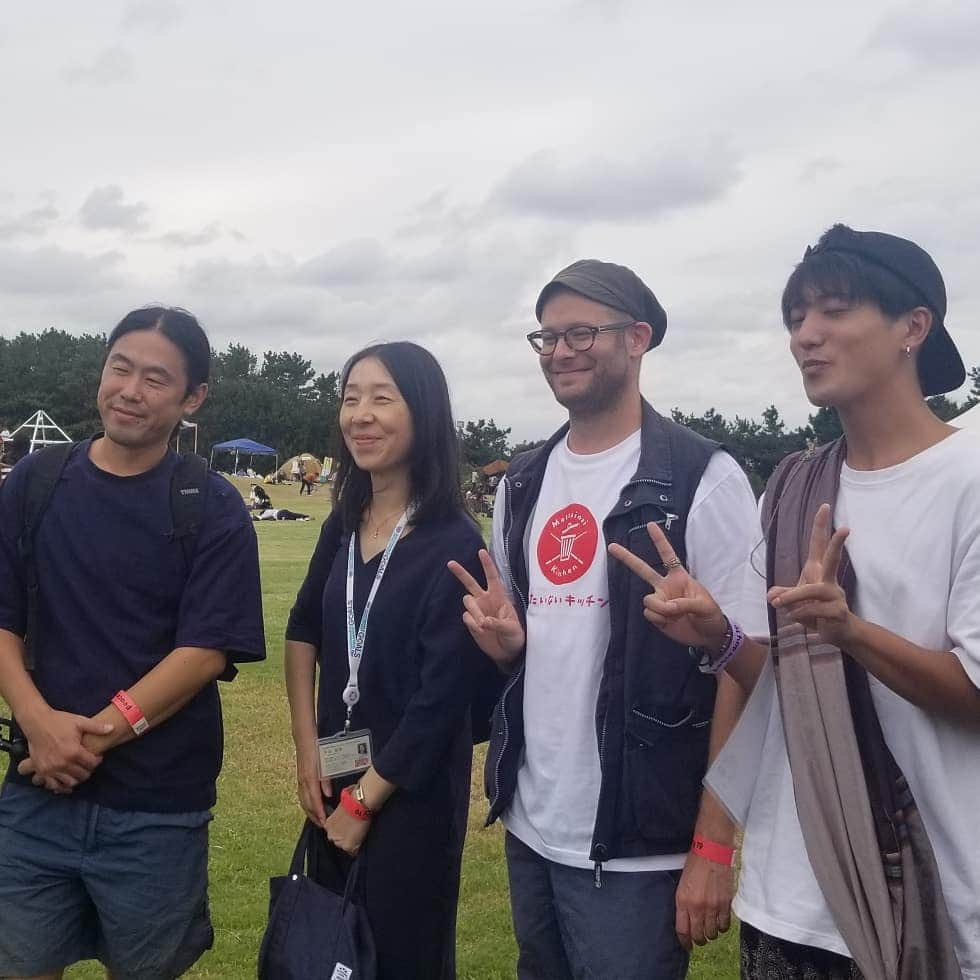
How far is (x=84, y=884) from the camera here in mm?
3080

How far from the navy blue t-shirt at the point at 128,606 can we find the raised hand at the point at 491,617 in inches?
29.9

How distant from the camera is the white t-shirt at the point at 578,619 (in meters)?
2.71

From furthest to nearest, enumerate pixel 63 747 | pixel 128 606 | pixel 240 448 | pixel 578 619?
pixel 240 448
pixel 128 606
pixel 63 747
pixel 578 619

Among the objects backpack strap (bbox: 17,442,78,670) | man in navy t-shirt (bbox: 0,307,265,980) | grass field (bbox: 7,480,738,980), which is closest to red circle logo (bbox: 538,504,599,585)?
man in navy t-shirt (bbox: 0,307,265,980)

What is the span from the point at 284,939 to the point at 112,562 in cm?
125

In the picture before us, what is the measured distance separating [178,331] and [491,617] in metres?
1.44

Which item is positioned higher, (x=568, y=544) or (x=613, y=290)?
(x=613, y=290)

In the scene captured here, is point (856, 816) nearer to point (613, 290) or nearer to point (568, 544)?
point (568, 544)

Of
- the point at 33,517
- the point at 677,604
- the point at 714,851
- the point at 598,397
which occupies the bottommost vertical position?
the point at 714,851

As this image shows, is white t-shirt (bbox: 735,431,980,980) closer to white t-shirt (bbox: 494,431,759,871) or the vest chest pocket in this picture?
the vest chest pocket

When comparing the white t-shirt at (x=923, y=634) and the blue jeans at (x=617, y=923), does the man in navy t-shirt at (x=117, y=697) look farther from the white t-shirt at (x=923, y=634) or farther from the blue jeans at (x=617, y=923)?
the white t-shirt at (x=923, y=634)

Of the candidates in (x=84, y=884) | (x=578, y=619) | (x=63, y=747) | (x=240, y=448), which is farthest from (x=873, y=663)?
(x=240, y=448)

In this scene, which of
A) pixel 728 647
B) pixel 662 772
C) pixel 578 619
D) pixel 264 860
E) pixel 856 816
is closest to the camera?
pixel 856 816

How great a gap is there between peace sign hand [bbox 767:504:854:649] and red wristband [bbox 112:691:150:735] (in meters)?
1.93
